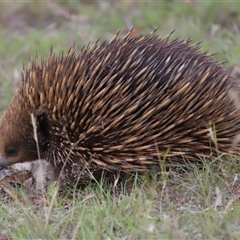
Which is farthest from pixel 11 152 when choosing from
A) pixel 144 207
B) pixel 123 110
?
pixel 144 207

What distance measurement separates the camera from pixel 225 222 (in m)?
3.16

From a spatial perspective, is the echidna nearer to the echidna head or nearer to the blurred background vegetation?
the echidna head

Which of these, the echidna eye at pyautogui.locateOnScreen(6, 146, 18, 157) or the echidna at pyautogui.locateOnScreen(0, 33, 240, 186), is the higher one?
the echidna at pyautogui.locateOnScreen(0, 33, 240, 186)

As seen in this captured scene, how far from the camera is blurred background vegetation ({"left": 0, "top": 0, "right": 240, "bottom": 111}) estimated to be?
6383mm

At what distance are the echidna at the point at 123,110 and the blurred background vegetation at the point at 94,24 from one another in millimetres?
1650

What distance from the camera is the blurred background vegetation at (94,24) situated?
6.38 m

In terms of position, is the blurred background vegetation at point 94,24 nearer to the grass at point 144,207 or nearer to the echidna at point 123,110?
the grass at point 144,207

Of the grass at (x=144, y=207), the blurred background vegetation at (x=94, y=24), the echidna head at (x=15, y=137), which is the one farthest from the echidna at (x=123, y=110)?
the blurred background vegetation at (x=94, y=24)

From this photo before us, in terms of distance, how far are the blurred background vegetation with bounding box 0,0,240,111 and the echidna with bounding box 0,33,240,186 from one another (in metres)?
1.65

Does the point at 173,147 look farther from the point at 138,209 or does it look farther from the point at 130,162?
the point at 138,209

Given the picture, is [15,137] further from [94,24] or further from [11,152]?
[94,24]

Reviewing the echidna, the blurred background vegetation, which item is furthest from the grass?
the echidna

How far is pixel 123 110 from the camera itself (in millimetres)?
3949

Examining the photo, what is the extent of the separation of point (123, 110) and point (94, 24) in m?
3.75
